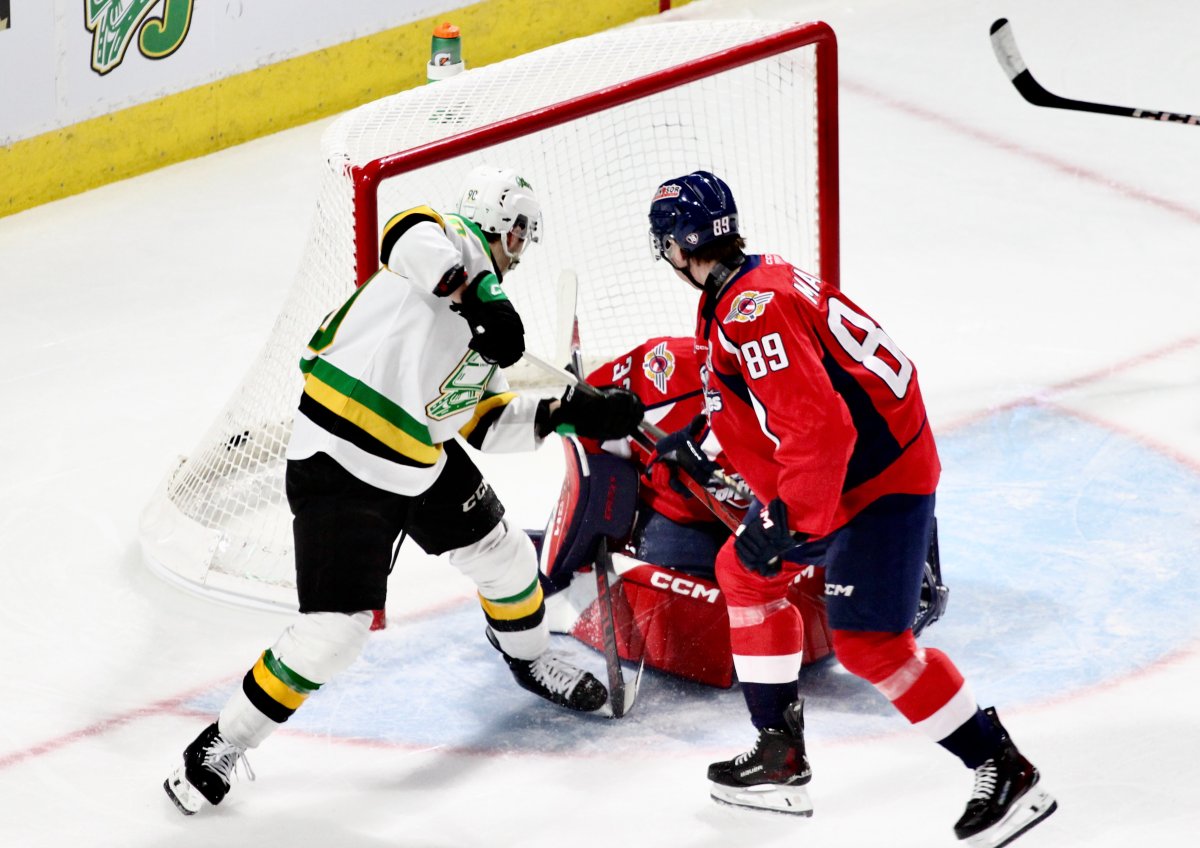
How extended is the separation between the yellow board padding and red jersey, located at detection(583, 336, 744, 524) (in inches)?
115

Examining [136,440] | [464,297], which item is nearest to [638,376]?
[464,297]

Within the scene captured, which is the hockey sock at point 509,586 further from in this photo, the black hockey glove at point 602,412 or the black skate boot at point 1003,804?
the black skate boot at point 1003,804

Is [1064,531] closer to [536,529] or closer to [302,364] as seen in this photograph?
[536,529]

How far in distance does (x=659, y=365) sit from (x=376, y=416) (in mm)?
658

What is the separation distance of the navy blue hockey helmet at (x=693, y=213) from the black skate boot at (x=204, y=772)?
1140mm

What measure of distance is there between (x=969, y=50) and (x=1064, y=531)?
3.24 meters

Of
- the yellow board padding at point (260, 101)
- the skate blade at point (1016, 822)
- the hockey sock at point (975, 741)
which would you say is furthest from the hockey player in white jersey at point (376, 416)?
the yellow board padding at point (260, 101)

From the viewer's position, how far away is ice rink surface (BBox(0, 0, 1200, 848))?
10.8 ft

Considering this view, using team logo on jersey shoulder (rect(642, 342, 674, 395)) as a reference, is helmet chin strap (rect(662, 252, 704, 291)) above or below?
above

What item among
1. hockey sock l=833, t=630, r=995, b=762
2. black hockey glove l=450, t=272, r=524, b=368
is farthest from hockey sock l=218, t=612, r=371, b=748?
hockey sock l=833, t=630, r=995, b=762

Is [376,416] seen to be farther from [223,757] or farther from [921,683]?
[921,683]

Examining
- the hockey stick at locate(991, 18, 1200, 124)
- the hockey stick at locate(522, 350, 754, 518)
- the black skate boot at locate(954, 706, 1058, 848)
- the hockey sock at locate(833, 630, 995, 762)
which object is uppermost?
the hockey stick at locate(991, 18, 1200, 124)

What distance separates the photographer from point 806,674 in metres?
3.68

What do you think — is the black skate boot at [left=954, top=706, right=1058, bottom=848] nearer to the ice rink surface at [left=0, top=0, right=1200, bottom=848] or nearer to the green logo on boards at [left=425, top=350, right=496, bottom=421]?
the ice rink surface at [left=0, top=0, right=1200, bottom=848]
